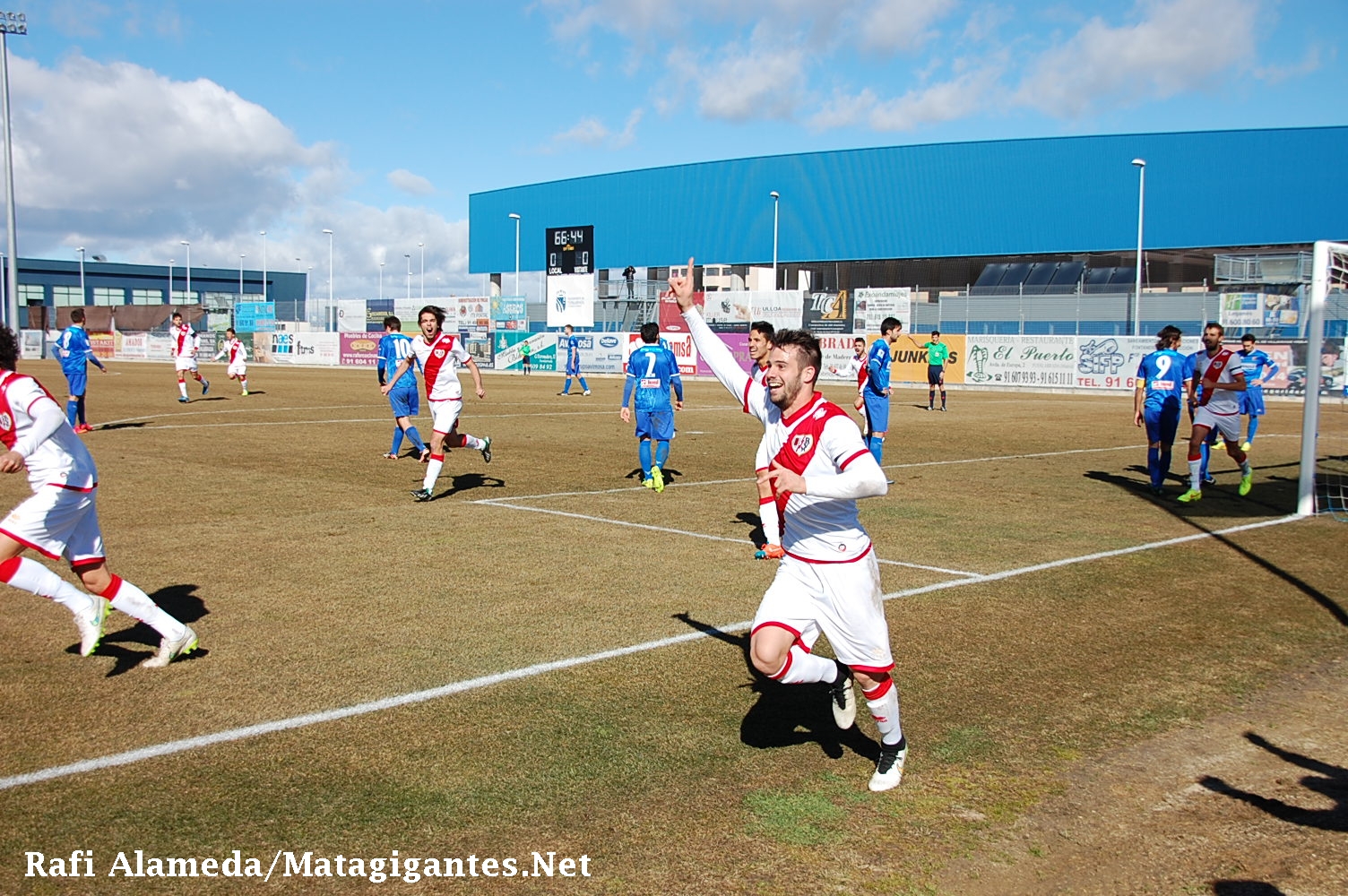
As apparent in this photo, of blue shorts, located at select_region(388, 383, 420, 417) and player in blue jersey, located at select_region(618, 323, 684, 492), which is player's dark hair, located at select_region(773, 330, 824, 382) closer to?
player in blue jersey, located at select_region(618, 323, 684, 492)

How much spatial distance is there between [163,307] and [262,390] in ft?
176

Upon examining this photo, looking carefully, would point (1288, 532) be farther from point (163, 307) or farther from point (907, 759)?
point (163, 307)

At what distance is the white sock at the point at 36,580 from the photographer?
561 centimetres

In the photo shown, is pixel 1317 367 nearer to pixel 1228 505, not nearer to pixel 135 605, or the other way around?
pixel 1228 505

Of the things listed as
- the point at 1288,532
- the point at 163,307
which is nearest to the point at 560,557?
the point at 1288,532

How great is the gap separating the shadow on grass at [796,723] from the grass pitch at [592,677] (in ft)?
0.07

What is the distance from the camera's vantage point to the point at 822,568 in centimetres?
459

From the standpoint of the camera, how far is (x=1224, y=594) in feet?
26.5

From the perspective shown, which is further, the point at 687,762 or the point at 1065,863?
the point at 687,762

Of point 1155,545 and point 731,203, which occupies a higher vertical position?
point 731,203

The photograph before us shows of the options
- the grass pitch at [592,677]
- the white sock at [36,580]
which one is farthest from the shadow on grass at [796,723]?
the white sock at [36,580]

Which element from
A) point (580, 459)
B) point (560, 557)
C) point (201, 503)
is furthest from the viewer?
point (580, 459)

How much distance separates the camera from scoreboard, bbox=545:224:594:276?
207ft

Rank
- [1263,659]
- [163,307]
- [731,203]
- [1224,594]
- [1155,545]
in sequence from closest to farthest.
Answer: [1263,659] < [1224,594] < [1155,545] < [731,203] < [163,307]
